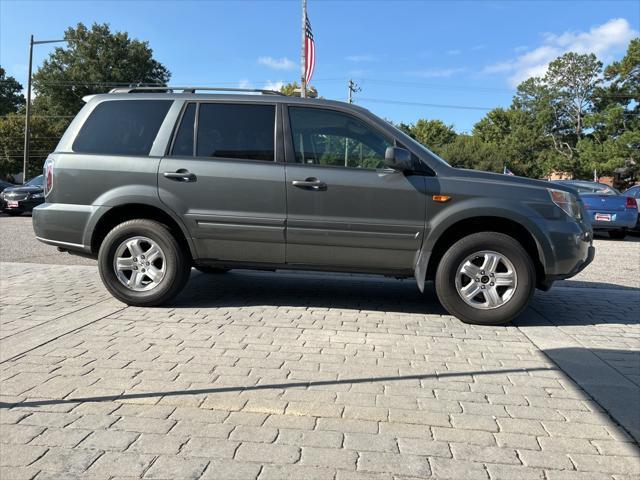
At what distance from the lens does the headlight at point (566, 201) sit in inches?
194

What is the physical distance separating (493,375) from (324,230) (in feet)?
6.73

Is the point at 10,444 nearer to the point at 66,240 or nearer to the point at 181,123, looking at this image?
the point at 66,240

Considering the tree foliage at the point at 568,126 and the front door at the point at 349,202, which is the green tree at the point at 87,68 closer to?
the tree foliage at the point at 568,126

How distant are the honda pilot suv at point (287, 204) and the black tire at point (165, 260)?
0.01 metres

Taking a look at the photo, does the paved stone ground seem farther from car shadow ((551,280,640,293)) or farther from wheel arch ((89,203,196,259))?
car shadow ((551,280,640,293))

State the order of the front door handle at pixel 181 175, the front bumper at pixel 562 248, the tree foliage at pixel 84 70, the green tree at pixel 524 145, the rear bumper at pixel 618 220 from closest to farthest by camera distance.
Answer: the front bumper at pixel 562 248
the front door handle at pixel 181 175
the rear bumper at pixel 618 220
the tree foliage at pixel 84 70
the green tree at pixel 524 145

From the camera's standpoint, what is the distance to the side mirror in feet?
15.5

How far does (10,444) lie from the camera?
2.59 metres

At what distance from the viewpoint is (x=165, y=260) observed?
5191mm

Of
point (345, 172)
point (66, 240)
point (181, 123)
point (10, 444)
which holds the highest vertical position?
point (181, 123)

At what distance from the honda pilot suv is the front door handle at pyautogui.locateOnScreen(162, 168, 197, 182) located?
0.8 inches

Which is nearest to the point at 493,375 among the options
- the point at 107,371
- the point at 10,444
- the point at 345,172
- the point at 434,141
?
the point at 345,172

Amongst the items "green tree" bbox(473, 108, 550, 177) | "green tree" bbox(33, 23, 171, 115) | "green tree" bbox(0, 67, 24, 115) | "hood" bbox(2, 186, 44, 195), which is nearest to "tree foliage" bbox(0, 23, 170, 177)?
"green tree" bbox(33, 23, 171, 115)

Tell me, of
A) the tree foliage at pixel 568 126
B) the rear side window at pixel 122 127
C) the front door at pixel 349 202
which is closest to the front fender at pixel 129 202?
the rear side window at pixel 122 127
